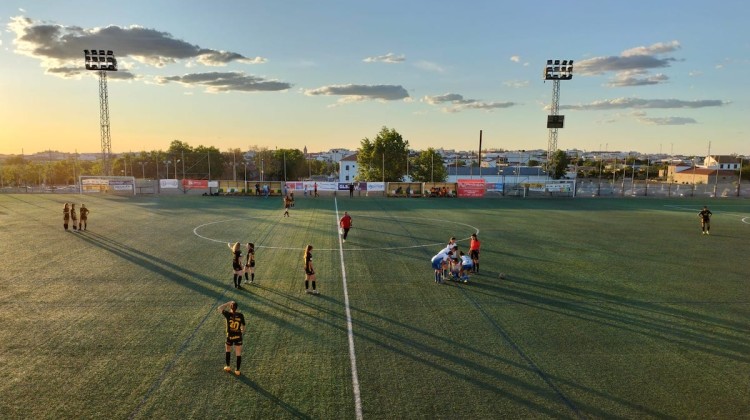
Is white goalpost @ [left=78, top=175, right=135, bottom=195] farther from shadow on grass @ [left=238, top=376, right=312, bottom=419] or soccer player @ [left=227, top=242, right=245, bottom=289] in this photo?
shadow on grass @ [left=238, top=376, right=312, bottom=419]

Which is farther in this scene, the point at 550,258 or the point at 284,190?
the point at 284,190

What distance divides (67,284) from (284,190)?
148ft

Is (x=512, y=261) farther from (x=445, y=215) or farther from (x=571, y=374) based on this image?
(x=445, y=215)

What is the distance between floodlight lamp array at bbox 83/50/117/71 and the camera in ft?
185

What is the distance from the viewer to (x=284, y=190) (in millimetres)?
62406

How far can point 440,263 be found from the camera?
18266 mm

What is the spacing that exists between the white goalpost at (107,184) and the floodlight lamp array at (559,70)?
5907 centimetres

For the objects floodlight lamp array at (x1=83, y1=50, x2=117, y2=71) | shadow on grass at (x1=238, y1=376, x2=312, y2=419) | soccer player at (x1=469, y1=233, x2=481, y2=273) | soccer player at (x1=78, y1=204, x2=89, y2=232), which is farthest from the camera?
floodlight lamp array at (x1=83, y1=50, x2=117, y2=71)

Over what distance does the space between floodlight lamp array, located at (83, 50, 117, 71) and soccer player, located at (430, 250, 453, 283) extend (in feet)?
185

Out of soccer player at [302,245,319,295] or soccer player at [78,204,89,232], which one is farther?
soccer player at [78,204,89,232]

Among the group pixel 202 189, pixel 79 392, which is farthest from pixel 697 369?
pixel 202 189

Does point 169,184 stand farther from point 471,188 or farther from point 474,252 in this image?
point 474,252

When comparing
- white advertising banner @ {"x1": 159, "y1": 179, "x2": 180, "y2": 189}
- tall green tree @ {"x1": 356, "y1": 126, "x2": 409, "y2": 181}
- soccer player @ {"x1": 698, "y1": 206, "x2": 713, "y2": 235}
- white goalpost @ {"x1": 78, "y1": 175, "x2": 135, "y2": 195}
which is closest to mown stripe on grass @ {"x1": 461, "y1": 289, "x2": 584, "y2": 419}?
soccer player @ {"x1": 698, "y1": 206, "x2": 713, "y2": 235}

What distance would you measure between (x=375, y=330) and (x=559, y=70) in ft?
201
